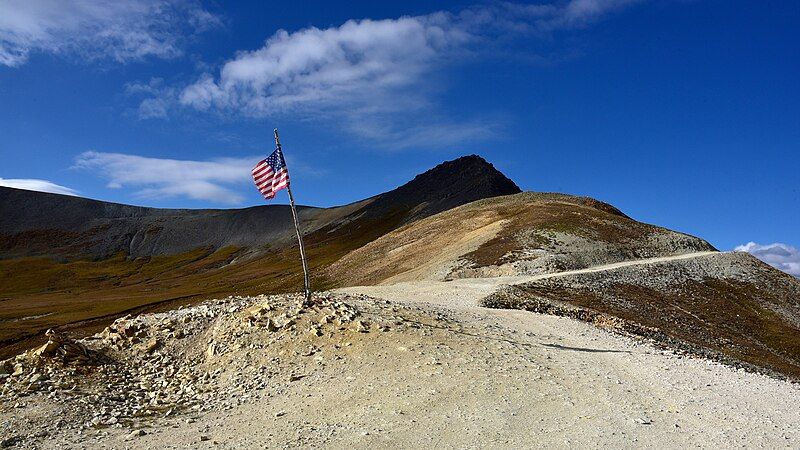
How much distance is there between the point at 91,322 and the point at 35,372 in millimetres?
70143

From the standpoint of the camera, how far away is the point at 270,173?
28359 mm

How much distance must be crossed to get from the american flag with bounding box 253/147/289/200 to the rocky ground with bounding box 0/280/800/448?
5.54 meters

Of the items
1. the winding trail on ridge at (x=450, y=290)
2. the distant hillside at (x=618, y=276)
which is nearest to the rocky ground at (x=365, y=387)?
the winding trail on ridge at (x=450, y=290)

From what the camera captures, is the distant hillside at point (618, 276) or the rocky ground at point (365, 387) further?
the distant hillside at point (618, 276)

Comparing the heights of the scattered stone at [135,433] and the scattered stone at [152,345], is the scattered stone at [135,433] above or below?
below

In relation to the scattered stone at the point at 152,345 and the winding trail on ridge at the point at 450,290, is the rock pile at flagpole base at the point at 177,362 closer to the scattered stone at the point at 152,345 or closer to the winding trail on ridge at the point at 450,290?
the scattered stone at the point at 152,345

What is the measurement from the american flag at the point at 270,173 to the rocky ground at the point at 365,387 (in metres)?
5.54

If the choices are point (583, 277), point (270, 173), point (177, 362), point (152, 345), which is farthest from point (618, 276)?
point (152, 345)

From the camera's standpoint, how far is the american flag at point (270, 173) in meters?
28.2

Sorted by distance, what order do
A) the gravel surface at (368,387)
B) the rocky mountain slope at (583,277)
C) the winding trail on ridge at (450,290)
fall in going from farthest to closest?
1. the rocky mountain slope at (583,277)
2. the winding trail on ridge at (450,290)
3. the gravel surface at (368,387)

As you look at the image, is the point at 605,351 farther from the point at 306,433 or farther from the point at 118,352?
the point at 118,352

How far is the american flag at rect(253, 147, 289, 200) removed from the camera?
92.5 feet

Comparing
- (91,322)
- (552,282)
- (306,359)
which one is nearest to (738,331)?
(552,282)

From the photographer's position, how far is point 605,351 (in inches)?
1027
